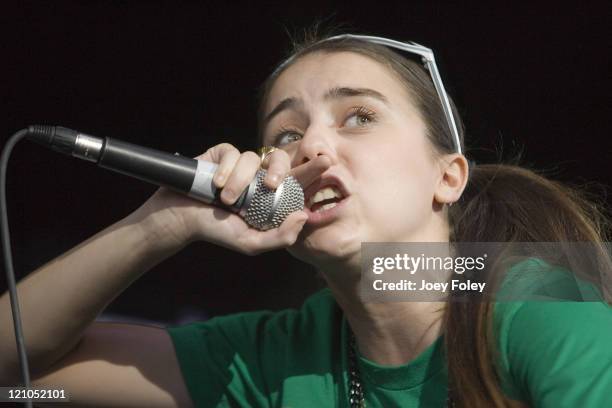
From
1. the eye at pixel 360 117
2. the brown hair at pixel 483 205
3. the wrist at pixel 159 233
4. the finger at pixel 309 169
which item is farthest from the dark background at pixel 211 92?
the wrist at pixel 159 233

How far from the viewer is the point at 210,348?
1.62 m

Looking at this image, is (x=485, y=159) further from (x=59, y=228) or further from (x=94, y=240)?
(x=59, y=228)

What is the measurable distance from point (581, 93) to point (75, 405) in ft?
5.07

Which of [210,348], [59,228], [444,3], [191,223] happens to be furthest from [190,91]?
[191,223]

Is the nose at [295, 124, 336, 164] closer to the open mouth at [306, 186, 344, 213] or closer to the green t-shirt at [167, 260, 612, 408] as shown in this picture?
the open mouth at [306, 186, 344, 213]

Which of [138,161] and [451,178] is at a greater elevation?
[451,178]

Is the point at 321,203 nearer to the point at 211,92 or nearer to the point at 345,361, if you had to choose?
the point at 345,361

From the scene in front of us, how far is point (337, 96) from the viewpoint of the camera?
1.45 m

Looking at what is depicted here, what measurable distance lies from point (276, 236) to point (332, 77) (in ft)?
1.49

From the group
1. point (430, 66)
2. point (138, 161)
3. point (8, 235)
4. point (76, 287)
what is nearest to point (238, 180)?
point (138, 161)

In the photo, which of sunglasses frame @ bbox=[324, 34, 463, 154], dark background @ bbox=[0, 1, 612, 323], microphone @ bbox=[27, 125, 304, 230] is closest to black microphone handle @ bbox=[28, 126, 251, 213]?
microphone @ bbox=[27, 125, 304, 230]

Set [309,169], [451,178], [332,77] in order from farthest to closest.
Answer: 1. [451,178]
2. [332,77]
3. [309,169]

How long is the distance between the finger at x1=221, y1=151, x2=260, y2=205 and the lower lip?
22 centimetres

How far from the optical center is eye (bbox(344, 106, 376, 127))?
1445 mm
